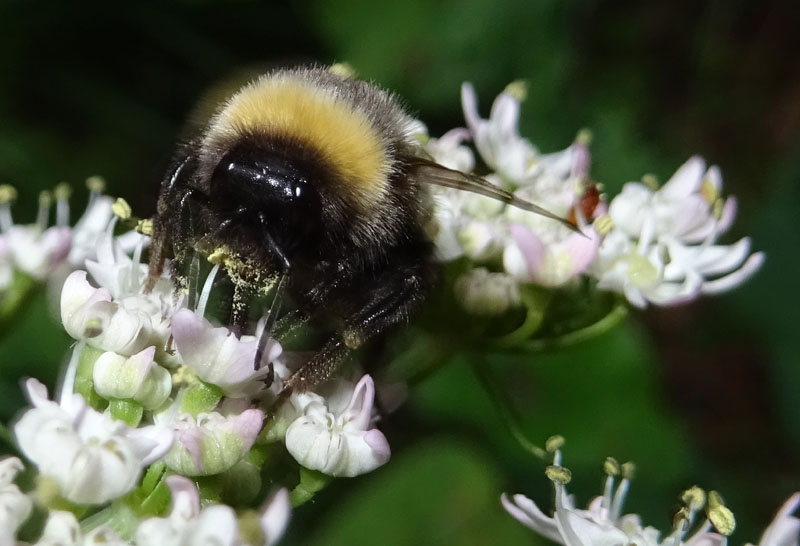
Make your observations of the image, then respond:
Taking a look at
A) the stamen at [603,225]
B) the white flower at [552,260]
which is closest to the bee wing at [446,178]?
the white flower at [552,260]

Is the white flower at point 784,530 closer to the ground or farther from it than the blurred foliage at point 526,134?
closer to the ground

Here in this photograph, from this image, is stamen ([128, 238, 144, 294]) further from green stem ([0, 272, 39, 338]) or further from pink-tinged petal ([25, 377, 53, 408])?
green stem ([0, 272, 39, 338])

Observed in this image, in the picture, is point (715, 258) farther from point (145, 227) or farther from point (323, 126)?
point (145, 227)

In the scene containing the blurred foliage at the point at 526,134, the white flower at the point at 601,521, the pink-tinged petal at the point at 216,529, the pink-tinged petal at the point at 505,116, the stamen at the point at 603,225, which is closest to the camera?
the pink-tinged petal at the point at 216,529

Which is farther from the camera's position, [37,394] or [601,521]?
[601,521]

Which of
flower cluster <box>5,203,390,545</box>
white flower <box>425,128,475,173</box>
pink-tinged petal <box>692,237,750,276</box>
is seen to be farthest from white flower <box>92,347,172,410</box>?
pink-tinged petal <box>692,237,750,276</box>

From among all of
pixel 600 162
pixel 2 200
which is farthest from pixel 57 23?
pixel 600 162

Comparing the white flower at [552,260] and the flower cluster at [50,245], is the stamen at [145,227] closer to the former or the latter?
the flower cluster at [50,245]

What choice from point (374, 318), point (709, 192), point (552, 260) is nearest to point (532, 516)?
point (374, 318)
